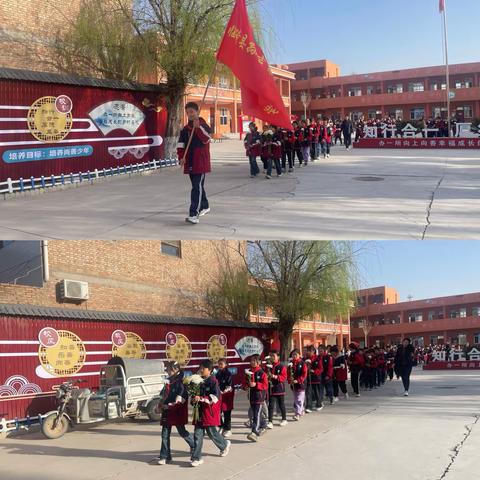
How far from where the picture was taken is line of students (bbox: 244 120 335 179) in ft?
56.6

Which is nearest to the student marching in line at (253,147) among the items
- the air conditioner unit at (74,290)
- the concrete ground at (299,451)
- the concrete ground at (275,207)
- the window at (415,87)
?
the concrete ground at (275,207)

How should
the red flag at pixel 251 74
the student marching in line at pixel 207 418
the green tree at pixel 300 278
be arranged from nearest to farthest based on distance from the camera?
the student marching in line at pixel 207 418, the red flag at pixel 251 74, the green tree at pixel 300 278

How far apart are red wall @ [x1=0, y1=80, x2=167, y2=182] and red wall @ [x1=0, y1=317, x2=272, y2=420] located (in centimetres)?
467

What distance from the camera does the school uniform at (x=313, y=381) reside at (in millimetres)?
11859

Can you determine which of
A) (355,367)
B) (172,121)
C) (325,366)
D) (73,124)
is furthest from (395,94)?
(325,366)

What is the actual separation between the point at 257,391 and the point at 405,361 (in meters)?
5.95

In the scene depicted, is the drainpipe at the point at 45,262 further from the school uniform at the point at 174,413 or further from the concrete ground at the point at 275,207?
the school uniform at the point at 174,413

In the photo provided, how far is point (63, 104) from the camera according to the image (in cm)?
1625

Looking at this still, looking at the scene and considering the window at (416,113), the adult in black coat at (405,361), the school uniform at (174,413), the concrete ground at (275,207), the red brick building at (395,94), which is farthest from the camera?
the window at (416,113)

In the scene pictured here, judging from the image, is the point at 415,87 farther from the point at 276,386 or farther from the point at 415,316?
the point at 276,386

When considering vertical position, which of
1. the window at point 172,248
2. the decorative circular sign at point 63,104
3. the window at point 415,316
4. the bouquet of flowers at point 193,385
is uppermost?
the decorative circular sign at point 63,104

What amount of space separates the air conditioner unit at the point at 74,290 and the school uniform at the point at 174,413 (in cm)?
727

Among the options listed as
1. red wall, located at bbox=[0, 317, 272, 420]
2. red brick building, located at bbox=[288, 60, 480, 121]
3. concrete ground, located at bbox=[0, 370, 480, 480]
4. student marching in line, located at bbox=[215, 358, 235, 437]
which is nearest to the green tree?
red wall, located at bbox=[0, 317, 272, 420]

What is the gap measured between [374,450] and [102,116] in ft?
41.7
